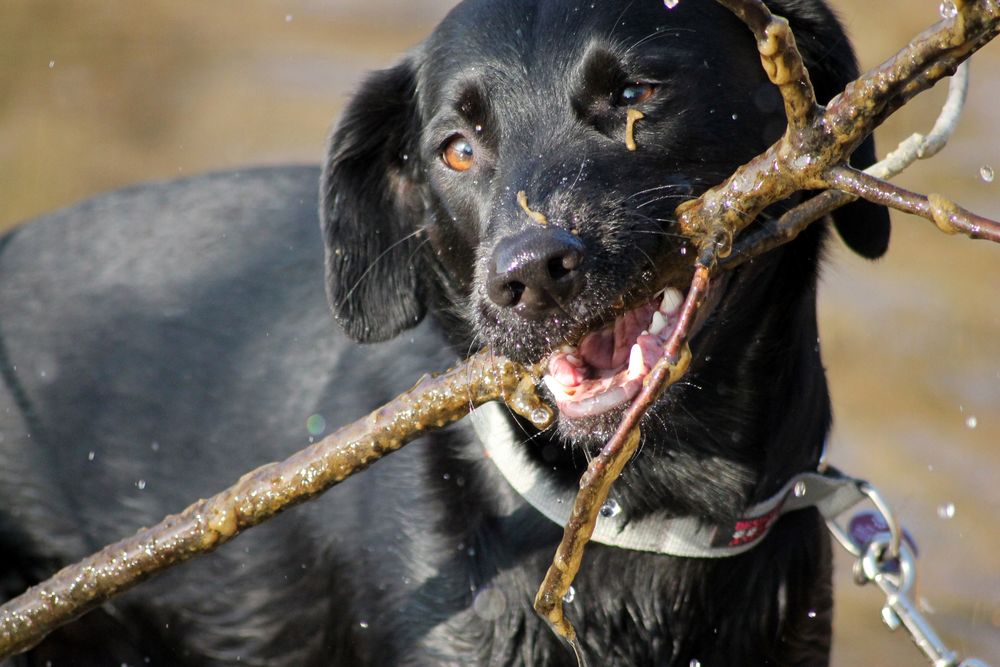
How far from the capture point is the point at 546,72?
9.47 feet

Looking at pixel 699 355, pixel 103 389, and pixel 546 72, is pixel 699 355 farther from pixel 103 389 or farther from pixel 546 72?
pixel 103 389

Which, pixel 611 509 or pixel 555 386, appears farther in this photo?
pixel 611 509

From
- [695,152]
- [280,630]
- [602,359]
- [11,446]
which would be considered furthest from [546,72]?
[11,446]

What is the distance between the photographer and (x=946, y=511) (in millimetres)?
4973

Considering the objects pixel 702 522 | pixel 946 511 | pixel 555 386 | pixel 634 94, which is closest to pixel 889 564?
pixel 702 522

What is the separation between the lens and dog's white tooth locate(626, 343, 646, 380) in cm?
249

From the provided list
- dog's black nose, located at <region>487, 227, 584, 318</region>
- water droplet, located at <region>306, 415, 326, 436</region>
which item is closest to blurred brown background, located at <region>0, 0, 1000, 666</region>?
dog's black nose, located at <region>487, 227, 584, 318</region>

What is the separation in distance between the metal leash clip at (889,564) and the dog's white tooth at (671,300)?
0.70 meters

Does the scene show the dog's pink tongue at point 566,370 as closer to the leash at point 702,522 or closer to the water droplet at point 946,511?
the leash at point 702,522

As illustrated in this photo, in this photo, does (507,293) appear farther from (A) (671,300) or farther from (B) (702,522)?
(B) (702,522)

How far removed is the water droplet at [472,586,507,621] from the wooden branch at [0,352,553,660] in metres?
0.64

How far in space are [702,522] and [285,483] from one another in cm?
100

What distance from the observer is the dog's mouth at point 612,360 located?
8.26ft

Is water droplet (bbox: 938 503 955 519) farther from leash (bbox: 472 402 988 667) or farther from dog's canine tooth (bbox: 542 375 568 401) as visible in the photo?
dog's canine tooth (bbox: 542 375 568 401)
